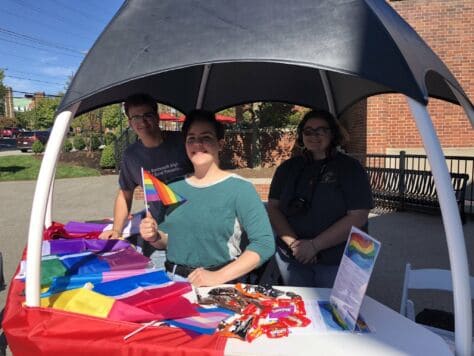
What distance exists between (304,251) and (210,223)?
31.8 inches

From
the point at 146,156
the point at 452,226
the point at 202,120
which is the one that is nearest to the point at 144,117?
the point at 146,156

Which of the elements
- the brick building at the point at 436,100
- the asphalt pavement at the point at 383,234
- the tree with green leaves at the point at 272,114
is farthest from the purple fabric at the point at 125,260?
the tree with green leaves at the point at 272,114

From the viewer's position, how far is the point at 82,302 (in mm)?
1930

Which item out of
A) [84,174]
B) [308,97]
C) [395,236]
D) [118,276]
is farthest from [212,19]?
[84,174]

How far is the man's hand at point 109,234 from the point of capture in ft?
10.7

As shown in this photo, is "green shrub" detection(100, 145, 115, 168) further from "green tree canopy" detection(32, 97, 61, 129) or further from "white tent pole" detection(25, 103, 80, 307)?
"green tree canopy" detection(32, 97, 61, 129)

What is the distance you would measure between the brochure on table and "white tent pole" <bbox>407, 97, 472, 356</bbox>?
289mm

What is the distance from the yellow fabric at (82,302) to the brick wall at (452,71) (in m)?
12.4

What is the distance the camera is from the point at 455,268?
5.62 ft

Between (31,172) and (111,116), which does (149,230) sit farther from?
(111,116)

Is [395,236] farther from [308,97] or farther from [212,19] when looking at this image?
[212,19]

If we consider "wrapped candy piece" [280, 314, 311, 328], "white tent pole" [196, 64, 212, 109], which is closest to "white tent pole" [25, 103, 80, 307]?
"wrapped candy piece" [280, 314, 311, 328]

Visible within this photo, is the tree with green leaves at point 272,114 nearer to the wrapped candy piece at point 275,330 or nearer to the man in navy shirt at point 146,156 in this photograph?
the man in navy shirt at point 146,156

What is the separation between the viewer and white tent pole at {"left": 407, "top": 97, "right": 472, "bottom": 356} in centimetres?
169
